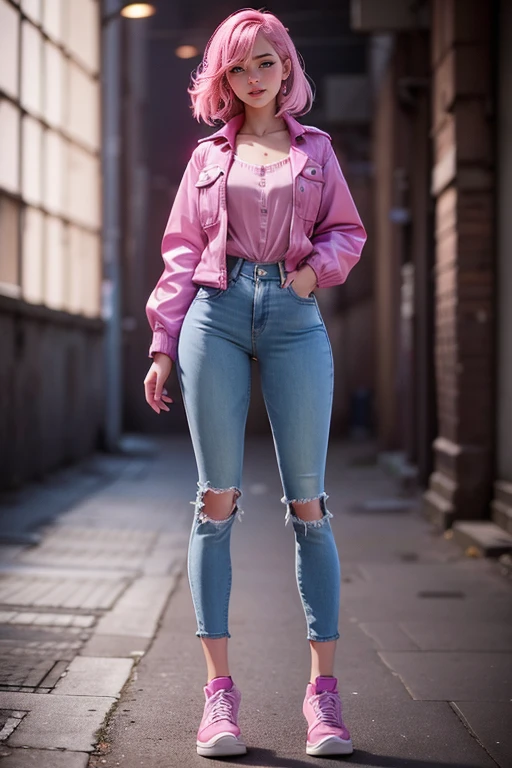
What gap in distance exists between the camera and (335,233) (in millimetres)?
3027

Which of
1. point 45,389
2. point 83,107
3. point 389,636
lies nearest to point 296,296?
point 389,636

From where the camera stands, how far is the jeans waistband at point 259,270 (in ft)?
9.70

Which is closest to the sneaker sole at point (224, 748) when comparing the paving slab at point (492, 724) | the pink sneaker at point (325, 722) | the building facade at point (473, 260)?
the pink sneaker at point (325, 722)

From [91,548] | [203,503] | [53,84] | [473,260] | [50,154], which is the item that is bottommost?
[91,548]

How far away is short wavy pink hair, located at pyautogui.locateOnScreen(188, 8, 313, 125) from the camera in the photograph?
297 centimetres

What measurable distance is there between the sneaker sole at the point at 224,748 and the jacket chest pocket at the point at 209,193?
140 centimetres

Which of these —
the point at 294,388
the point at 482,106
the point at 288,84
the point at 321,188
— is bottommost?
the point at 294,388

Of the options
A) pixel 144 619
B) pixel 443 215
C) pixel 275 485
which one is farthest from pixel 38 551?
pixel 275 485

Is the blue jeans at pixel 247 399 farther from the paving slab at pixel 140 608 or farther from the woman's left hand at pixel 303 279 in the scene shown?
the paving slab at pixel 140 608

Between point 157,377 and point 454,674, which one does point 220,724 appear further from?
point 454,674

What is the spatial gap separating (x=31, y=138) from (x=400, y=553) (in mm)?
5653

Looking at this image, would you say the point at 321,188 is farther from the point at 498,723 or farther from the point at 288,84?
the point at 498,723

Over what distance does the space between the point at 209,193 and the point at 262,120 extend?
0.99ft

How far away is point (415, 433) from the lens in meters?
10.8
